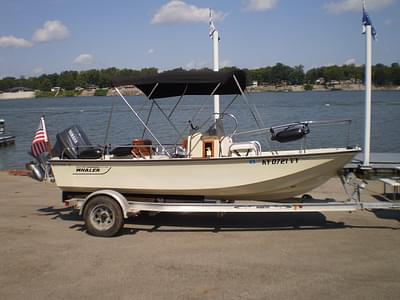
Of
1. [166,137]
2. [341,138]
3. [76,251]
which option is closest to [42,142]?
[76,251]

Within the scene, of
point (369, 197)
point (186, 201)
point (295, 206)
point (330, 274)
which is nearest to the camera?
point (330, 274)

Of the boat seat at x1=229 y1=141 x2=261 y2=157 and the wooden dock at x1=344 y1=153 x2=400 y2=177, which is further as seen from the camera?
the wooden dock at x1=344 y1=153 x2=400 y2=177

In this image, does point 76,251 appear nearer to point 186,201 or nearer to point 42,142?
point 186,201

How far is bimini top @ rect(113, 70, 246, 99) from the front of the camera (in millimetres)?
7309

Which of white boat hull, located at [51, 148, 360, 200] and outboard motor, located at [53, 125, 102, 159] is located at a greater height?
outboard motor, located at [53, 125, 102, 159]

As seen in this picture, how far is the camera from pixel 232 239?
6.96 metres

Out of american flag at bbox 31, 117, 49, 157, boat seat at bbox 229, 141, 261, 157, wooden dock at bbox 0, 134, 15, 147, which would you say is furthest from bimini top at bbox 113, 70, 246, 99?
wooden dock at bbox 0, 134, 15, 147

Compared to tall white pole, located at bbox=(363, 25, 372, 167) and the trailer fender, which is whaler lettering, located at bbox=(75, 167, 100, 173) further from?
tall white pole, located at bbox=(363, 25, 372, 167)

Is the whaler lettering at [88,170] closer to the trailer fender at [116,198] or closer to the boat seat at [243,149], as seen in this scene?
the trailer fender at [116,198]

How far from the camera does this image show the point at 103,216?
286 inches

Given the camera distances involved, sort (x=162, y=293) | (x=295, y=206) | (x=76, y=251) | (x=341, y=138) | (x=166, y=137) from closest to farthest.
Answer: (x=162, y=293) < (x=76, y=251) < (x=295, y=206) < (x=166, y=137) < (x=341, y=138)

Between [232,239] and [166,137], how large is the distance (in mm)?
14292

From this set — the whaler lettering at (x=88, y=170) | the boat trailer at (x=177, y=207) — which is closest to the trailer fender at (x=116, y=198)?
the boat trailer at (x=177, y=207)

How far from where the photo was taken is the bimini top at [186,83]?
7.31m
